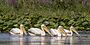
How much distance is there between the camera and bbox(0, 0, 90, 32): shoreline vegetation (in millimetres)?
22266

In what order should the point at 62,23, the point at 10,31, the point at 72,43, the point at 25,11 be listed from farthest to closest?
the point at 25,11, the point at 62,23, the point at 10,31, the point at 72,43

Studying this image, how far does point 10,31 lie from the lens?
801 inches

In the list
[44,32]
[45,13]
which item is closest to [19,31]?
[44,32]

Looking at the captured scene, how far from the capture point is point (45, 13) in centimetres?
2405

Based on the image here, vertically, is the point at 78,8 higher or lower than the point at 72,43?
higher

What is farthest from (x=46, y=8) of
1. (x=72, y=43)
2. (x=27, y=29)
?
(x=72, y=43)

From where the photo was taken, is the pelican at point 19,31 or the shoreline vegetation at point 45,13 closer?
the pelican at point 19,31

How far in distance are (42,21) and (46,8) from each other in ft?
10.1

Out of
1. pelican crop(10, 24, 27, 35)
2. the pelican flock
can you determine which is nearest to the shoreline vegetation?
pelican crop(10, 24, 27, 35)

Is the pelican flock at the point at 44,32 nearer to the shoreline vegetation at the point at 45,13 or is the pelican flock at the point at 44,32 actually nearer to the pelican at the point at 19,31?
the pelican at the point at 19,31

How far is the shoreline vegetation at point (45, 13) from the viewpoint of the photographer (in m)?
22.3

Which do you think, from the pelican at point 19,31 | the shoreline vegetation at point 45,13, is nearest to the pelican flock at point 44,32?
the pelican at point 19,31

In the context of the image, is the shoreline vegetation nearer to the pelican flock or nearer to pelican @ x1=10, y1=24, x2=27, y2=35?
pelican @ x1=10, y1=24, x2=27, y2=35

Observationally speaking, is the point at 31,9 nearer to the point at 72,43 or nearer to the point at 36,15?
the point at 36,15
